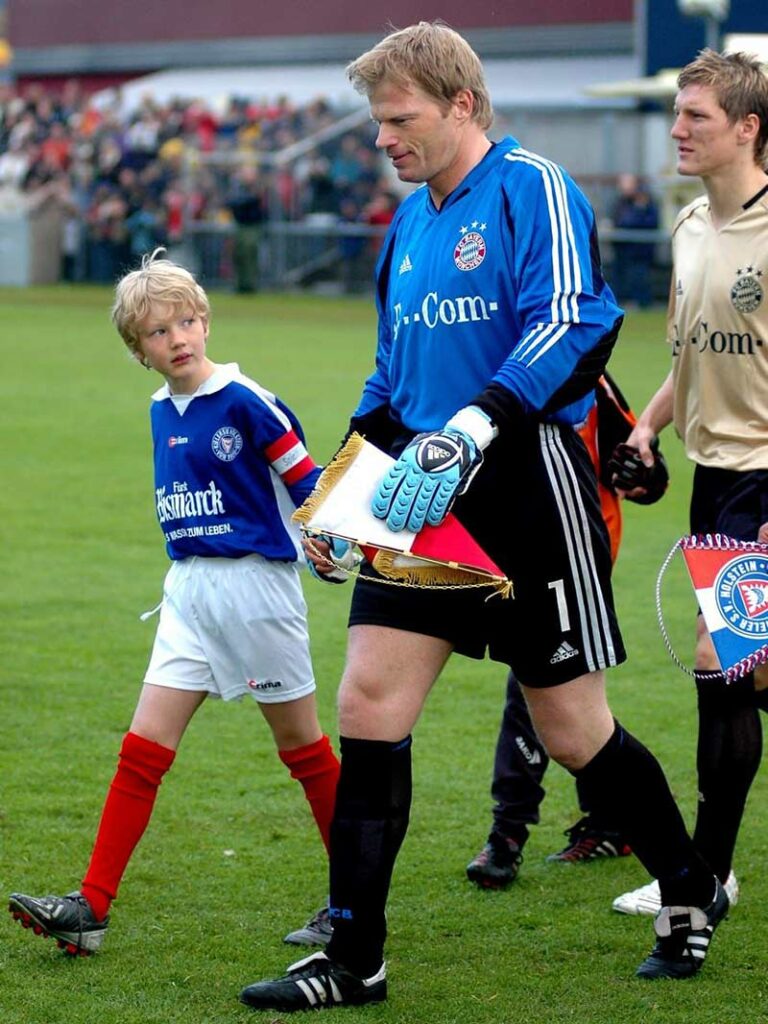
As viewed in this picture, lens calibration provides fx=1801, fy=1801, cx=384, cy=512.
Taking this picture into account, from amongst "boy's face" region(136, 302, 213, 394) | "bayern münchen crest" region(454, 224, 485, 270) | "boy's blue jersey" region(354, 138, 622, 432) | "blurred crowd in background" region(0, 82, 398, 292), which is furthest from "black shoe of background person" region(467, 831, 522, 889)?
"blurred crowd in background" region(0, 82, 398, 292)

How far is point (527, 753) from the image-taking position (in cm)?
529

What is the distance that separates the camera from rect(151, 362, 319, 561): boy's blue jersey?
185 inches

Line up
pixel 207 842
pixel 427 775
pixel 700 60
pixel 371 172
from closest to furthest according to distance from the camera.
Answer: pixel 700 60, pixel 207 842, pixel 427 775, pixel 371 172

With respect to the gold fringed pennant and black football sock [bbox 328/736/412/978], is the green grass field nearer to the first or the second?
black football sock [bbox 328/736/412/978]

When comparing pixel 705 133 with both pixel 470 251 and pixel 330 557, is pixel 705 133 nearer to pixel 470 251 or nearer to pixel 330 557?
pixel 470 251

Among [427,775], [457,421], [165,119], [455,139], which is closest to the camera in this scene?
[457,421]

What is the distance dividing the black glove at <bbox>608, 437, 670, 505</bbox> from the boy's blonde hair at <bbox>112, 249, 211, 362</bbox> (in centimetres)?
120

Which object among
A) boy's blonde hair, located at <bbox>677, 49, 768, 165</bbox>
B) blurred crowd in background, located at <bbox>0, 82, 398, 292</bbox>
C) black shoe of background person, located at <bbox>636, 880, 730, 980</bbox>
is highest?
boy's blonde hair, located at <bbox>677, 49, 768, 165</bbox>

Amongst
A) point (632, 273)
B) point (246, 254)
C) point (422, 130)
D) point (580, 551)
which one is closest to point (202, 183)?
point (246, 254)

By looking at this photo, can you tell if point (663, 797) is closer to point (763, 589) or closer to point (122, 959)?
point (763, 589)

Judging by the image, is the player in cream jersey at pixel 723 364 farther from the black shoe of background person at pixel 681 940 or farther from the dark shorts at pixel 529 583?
the dark shorts at pixel 529 583

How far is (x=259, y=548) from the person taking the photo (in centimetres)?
470

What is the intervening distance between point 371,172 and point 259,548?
25.7 metres

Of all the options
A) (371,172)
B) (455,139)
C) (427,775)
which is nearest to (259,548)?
(455,139)
